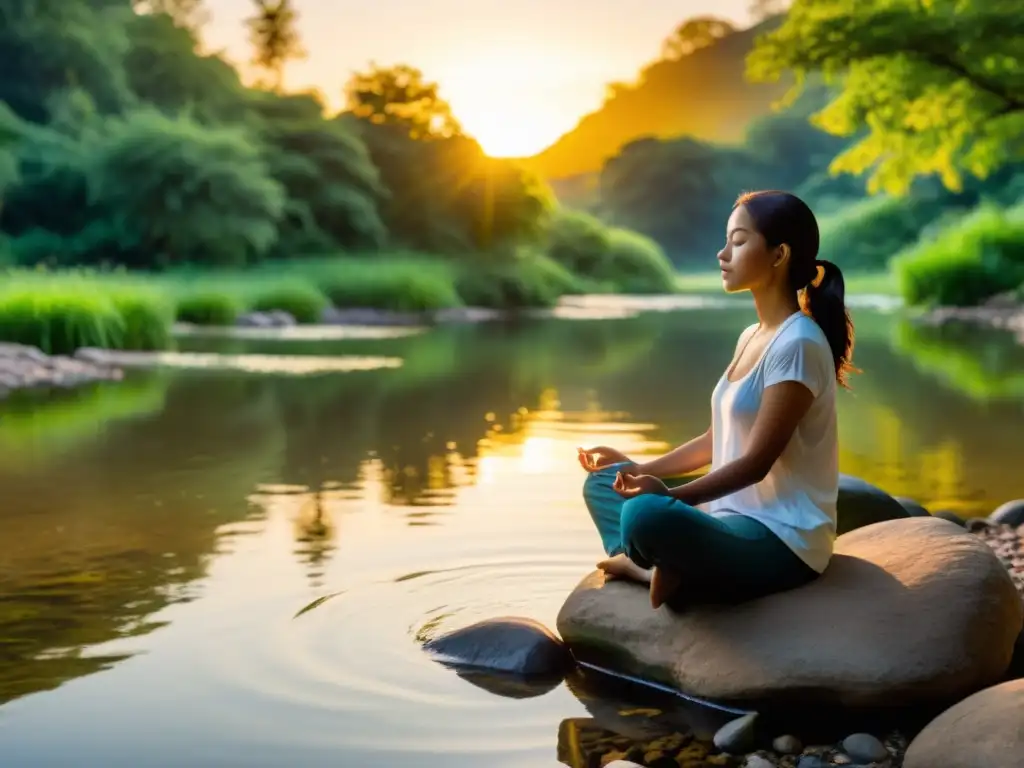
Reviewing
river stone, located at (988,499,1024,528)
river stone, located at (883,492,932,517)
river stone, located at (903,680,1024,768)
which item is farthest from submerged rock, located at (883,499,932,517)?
river stone, located at (903,680,1024,768)

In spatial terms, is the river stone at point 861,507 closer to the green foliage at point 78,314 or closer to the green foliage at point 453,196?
the green foliage at point 78,314

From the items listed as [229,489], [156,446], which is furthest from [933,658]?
[156,446]

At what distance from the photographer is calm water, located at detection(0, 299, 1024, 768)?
4168mm

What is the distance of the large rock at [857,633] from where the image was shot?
399 cm

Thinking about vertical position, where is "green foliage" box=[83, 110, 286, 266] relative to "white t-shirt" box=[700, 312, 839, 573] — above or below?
above

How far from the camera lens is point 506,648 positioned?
4707mm

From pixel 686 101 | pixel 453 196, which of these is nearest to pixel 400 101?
pixel 453 196

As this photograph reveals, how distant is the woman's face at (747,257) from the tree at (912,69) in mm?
11959

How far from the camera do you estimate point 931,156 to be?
58.8ft

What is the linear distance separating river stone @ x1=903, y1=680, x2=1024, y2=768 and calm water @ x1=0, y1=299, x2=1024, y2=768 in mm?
967

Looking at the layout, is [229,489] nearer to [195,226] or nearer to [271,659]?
[271,659]

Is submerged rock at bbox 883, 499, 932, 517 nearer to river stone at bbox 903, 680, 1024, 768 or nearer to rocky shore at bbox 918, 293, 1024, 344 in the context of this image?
river stone at bbox 903, 680, 1024, 768

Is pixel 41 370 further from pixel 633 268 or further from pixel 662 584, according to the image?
pixel 633 268

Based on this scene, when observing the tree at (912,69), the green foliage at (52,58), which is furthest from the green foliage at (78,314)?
the green foliage at (52,58)
